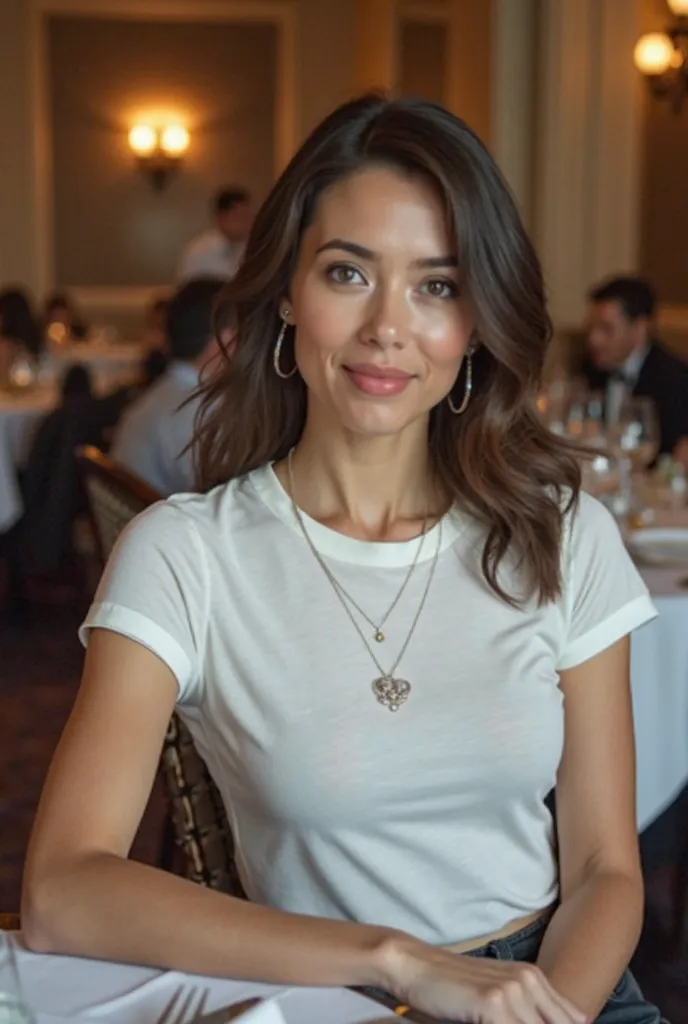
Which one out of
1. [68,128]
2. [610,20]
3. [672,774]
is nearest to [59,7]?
[68,128]

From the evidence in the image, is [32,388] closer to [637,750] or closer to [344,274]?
[637,750]

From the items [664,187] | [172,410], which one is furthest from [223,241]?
[172,410]

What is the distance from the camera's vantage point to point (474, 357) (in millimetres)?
1919

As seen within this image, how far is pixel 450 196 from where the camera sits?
1.69 m

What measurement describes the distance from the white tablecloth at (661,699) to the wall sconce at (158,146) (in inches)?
374

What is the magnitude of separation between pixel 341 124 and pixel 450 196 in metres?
0.17

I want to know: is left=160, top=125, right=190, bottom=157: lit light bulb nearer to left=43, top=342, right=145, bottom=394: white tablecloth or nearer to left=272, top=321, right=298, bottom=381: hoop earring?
left=43, top=342, right=145, bottom=394: white tablecloth

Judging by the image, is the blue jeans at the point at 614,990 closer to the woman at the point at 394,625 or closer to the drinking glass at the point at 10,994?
the woman at the point at 394,625

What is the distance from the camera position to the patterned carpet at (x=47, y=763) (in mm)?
3131

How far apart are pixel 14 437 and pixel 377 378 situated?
526 cm

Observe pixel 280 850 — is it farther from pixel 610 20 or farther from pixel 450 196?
pixel 610 20

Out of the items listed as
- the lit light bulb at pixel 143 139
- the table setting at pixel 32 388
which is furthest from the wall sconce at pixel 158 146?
the table setting at pixel 32 388


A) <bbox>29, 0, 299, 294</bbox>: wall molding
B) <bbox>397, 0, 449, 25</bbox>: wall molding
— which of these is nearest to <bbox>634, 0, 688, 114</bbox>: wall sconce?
<bbox>397, 0, 449, 25</bbox>: wall molding

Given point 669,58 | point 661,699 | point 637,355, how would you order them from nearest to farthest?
point 661,699 < point 637,355 < point 669,58
